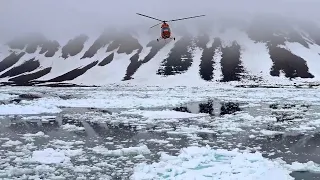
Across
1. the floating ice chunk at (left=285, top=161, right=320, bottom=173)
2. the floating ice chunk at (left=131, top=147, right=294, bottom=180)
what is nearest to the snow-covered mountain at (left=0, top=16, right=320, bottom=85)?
the floating ice chunk at (left=131, top=147, right=294, bottom=180)

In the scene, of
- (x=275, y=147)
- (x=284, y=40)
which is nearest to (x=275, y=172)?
(x=275, y=147)

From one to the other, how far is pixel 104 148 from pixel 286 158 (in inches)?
235

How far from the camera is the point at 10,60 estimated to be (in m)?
108

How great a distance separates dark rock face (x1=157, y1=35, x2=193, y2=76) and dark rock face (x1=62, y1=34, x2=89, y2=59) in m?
29.0

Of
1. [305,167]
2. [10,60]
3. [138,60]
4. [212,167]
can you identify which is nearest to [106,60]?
[138,60]

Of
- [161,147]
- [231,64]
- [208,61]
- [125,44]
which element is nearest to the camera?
[161,147]

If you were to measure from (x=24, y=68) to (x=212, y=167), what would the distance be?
95.4 m

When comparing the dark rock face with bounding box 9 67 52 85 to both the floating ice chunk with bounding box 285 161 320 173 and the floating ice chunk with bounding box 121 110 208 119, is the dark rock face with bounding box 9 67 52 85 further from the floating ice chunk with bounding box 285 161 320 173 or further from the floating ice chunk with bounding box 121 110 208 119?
the floating ice chunk with bounding box 285 161 320 173

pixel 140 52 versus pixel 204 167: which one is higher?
pixel 140 52

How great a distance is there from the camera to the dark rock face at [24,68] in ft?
303

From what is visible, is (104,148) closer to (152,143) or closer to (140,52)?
(152,143)

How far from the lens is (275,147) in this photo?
41.4 feet

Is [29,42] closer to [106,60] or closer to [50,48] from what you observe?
[50,48]

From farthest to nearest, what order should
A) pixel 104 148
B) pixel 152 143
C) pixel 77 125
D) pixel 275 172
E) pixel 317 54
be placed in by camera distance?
pixel 317 54 → pixel 77 125 → pixel 152 143 → pixel 104 148 → pixel 275 172
